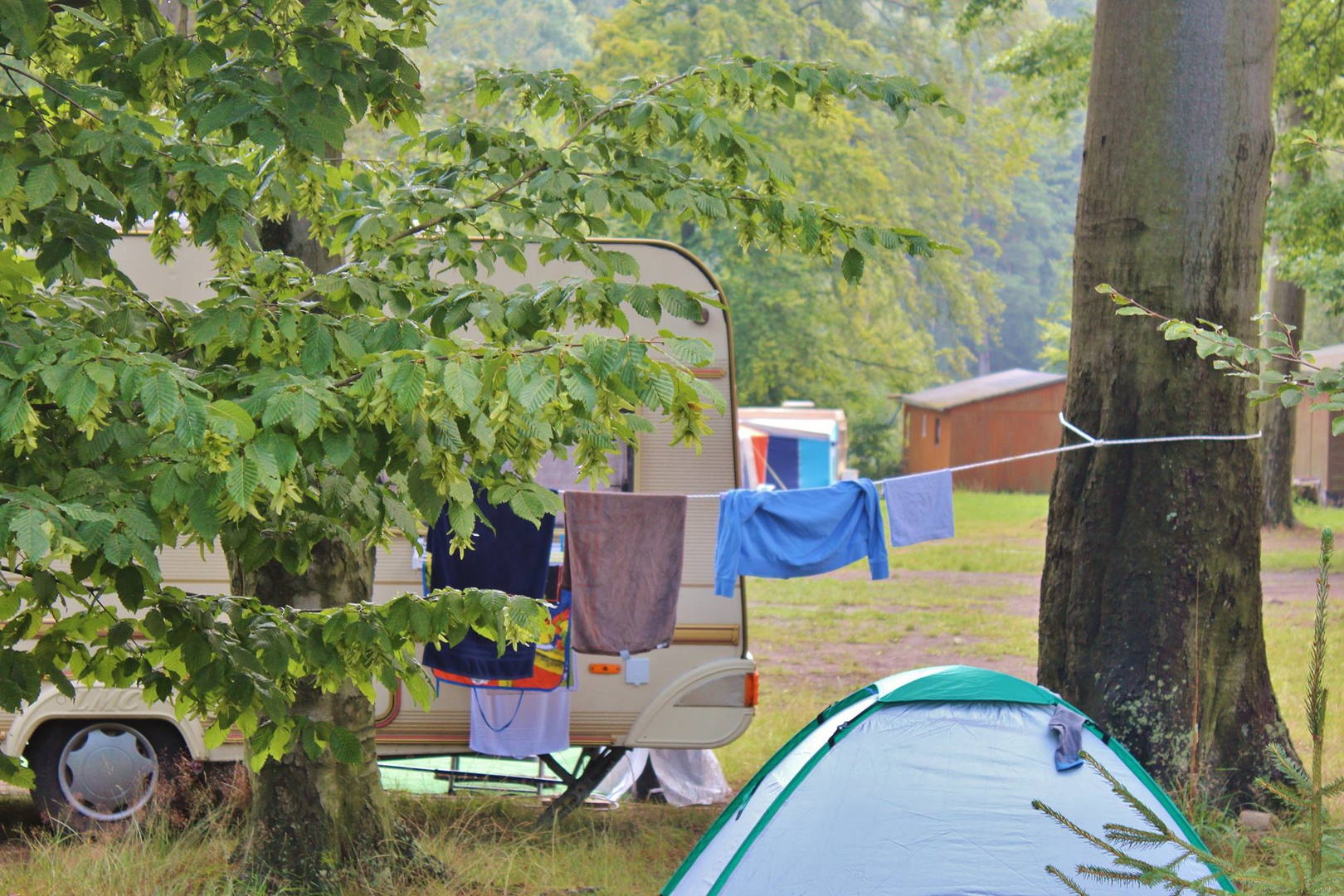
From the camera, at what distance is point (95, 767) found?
19.9 ft

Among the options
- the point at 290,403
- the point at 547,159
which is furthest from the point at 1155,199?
the point at 290,403

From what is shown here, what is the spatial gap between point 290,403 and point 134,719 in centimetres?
430

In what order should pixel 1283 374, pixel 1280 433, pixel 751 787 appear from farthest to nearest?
pixel 1280 433 < pixel 751 787 < pixel 1283 374

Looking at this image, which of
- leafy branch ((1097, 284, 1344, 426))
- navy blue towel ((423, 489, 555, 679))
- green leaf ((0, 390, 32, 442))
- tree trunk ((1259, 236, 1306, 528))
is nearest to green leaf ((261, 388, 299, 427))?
green leaf ((0, 390, 32, 442))

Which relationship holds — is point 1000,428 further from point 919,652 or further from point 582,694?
point 582,694

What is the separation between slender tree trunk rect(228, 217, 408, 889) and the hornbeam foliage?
1.39m

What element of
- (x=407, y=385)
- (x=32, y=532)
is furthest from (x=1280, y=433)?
(x=32, y=532)

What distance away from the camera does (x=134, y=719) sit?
241 inches

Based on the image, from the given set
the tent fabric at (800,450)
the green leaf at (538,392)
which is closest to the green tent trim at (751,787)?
the green leaf at (538,392)

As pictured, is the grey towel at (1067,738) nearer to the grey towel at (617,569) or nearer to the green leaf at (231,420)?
the grey towel at (617,569)

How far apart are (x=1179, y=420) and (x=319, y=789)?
3939mm

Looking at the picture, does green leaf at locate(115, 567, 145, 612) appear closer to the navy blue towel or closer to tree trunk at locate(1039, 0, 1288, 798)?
the navy blue towel

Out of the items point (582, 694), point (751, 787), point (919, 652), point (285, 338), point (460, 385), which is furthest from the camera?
point (919, 652)

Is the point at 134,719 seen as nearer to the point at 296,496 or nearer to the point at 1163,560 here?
the point at 296,496
